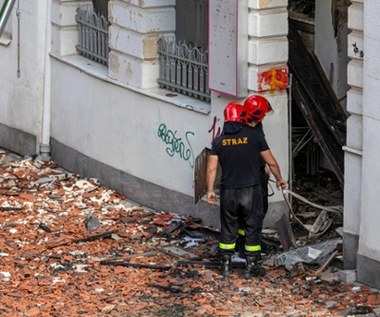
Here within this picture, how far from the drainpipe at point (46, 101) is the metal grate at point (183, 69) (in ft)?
9.08

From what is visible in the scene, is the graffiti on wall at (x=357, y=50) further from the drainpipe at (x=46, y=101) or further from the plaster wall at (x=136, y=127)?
the drainpipe at (x=46, y=101)

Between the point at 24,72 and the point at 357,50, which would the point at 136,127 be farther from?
the point at 357,50

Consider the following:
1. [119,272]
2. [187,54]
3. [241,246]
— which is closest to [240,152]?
[241,246]

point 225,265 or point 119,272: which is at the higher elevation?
point 225,265

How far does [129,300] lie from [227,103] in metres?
2.81

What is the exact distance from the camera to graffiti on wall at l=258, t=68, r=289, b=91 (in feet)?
51.7

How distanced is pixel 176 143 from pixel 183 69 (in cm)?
93

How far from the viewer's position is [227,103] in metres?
16.1

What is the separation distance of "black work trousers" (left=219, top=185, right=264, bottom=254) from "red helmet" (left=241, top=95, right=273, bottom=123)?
2.30 ft

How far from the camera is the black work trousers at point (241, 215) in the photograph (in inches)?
584

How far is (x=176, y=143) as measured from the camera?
17141 millimetres

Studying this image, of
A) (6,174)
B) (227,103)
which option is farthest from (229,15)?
(6,174)

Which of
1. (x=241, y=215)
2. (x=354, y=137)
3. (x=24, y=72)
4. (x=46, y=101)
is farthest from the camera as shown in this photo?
(x=24, y=72)

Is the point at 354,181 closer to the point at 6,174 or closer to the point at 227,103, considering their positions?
the point at 227,103
